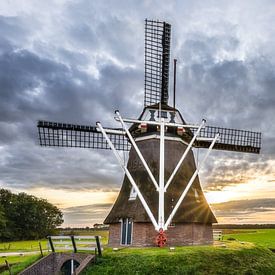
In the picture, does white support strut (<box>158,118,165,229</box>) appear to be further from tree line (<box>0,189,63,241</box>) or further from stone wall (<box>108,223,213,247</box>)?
tree line (<box>0,189,63,241</box>)

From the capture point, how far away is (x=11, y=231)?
80562mm

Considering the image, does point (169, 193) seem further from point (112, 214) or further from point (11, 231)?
point (11, 231)

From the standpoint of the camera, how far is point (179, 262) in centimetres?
2102

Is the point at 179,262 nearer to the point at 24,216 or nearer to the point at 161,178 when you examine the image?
the point at 161,178

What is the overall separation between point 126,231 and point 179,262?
6703 millimetres

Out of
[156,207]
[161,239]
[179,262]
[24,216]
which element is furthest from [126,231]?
[24,216]

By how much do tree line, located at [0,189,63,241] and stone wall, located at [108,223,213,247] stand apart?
186 ft

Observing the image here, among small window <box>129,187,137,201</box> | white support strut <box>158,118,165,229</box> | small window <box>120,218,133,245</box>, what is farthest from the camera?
small window <box>129,187,137,201</box>

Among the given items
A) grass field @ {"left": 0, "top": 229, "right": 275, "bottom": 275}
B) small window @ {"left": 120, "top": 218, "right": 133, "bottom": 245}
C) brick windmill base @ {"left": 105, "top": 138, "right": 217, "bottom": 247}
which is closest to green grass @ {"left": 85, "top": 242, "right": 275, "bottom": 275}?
grass field @ {"left": 0, "top": 229, "right": 275, "bottom": 275}

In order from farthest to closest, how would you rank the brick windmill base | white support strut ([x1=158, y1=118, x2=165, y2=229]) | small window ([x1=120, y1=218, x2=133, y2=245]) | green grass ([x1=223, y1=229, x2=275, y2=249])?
green grass ([x1=223, y1=229, x2=275, y2=249]) → small window ([x1=120, y1=218, x2=133, y2=245]) → the brick windmill base → white support strut ([x1=158, y1=118, x2=165, y2=229])

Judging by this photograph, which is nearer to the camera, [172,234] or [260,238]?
[172,234]

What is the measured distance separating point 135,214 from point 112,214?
2381mm

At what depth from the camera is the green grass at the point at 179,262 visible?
67.5ft

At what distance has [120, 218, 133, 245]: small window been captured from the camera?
26.9 m
